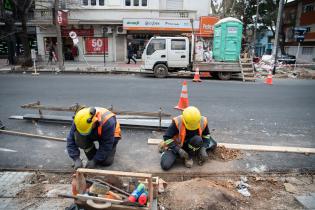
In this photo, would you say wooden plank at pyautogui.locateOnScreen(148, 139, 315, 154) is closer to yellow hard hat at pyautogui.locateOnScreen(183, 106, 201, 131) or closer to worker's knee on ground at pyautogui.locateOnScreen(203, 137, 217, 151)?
worker's knee on ground at pyautogui.locateOnScreen(203, 137, 217, 151)

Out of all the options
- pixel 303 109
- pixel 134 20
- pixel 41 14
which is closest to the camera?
pixel 303 109

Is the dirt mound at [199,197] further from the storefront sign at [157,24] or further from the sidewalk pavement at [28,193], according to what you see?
the storefront sign at [157,24]

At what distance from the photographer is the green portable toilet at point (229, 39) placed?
14.4 metres

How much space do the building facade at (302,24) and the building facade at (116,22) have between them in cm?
1592

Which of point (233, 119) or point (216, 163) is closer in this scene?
point (216, 163)

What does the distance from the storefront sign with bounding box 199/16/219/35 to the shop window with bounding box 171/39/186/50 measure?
769cm

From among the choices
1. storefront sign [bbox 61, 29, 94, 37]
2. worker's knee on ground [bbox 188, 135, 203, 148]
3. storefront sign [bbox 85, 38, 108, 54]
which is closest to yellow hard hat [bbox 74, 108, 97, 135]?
worker's knee on ground [bbox 188, 135, 203, 148]

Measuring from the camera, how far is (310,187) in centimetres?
398

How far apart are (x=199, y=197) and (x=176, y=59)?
11522 millimetres

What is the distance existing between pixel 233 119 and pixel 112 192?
4.75 m

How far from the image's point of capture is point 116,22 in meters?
22.7

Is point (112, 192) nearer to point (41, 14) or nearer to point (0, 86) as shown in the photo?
point (0, 86)

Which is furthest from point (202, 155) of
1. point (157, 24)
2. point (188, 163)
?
point (157, 24)

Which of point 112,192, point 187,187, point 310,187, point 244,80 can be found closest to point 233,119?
point 310,187
